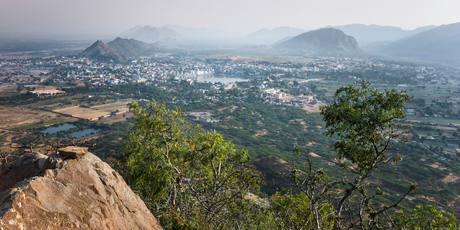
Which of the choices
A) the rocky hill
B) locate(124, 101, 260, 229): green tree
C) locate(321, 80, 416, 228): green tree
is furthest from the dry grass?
the rocky hill

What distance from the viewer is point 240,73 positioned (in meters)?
83.6

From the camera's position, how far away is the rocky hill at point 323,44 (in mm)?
147875

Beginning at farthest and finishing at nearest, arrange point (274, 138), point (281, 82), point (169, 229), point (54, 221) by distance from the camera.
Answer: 1. point (281, 82)
2. point (274, 138)
3. point (169, 229)
4. point (54, 221)

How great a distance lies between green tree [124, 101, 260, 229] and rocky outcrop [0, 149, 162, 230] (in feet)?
1.91

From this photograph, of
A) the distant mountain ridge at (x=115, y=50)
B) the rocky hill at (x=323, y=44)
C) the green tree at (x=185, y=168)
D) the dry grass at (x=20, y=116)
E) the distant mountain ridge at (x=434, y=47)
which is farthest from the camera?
the rocky hill at (x=323, y=44)

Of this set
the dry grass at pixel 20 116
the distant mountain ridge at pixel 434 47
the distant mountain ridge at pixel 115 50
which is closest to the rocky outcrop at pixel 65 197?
the dry grass at pixel 20 116

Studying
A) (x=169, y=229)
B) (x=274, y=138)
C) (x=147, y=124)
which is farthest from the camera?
(x=274, y=138)

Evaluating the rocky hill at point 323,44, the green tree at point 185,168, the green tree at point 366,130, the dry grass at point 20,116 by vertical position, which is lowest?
the dry grass at point 20,116

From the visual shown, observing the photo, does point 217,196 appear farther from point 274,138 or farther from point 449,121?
point 449,121

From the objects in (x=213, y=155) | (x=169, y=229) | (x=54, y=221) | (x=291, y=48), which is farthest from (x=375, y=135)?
(x=291, y=48)

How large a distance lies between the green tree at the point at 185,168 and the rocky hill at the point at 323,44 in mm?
150739

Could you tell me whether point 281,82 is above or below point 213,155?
below

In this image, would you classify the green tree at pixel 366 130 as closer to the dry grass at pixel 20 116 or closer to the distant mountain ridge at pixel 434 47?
the dry grass at pixel 20 116

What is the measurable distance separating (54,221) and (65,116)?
128 feet
